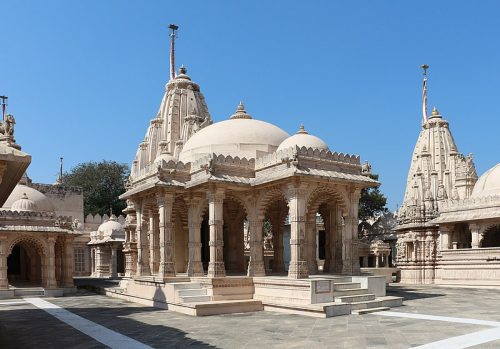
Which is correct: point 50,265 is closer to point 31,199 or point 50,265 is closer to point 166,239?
point 31,199

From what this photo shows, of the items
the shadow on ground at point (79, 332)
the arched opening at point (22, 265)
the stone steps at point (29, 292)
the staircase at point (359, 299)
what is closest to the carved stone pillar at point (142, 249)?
the shadow on ground at point (79, 332)

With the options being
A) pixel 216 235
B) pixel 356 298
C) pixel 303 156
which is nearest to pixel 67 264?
pixel 216 235

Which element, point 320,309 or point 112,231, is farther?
point 112,231

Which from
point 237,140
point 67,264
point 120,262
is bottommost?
point 120,262

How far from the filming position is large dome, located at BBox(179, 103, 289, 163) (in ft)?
74.2

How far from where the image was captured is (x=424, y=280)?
32.2 meters

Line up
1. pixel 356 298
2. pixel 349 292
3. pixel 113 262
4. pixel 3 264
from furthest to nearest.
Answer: pixel 113 262 < pixel 3 264 < pixel 349 292 < pixel 356 298

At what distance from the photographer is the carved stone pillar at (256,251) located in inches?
814

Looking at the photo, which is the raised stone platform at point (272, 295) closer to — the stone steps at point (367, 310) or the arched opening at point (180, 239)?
the stone steps at point (367, 310)

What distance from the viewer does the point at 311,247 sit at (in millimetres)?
22875

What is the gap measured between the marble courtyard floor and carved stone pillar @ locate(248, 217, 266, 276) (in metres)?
3.38

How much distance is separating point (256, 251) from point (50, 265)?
45.1ft

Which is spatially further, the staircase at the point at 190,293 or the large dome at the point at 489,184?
the large dome at the point at 489,184

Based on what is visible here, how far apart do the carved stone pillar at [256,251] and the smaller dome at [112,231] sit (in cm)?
2611
